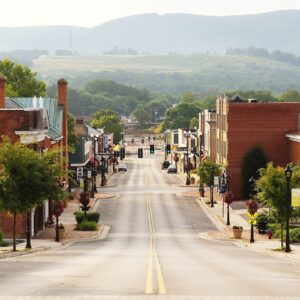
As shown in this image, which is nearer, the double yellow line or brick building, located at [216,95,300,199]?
the double yellow line

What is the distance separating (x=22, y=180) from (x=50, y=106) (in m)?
36.2

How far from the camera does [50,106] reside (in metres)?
83.4

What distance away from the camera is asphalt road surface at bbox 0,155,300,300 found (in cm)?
2520

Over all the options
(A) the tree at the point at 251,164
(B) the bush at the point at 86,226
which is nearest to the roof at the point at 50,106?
(B) the bush at the point at 86,226

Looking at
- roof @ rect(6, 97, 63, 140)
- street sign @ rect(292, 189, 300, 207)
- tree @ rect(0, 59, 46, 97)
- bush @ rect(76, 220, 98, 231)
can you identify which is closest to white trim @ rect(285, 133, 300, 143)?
roof @ rect(6, 97, 63, 140)

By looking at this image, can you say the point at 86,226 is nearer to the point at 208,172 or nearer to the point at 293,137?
the point at 208,172

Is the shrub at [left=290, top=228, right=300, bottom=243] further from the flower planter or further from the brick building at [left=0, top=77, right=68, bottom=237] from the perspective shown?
the brick building at [left=0, top=77, right=68, bottom=237]

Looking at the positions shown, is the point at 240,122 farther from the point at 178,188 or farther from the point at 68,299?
the point at 68,299

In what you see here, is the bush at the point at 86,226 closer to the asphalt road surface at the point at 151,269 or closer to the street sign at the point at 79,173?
the asphalt road surface at the point at 151,269

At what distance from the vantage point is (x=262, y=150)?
9531 centimetres

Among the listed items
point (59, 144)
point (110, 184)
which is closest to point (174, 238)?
point (59, 144)

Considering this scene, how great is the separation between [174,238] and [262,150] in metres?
35.9

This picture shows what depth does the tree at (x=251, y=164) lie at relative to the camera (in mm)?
93938

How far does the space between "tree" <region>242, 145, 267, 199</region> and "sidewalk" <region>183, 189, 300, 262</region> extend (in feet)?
8.81
